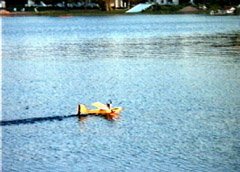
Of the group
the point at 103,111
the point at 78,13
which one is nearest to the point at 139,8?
the point at 78,13

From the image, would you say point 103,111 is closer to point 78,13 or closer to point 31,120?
point 31,120

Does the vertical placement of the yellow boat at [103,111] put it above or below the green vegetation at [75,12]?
above

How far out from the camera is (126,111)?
971 inches

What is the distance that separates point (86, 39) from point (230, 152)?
4372cm

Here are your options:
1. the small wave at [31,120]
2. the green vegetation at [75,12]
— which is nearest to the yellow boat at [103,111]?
the small wave at [31,120]

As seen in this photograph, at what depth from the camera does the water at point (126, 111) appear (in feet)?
61.0

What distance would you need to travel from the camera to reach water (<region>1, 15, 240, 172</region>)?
18578 millimetres

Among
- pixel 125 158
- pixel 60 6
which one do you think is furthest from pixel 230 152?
pixel 60 6

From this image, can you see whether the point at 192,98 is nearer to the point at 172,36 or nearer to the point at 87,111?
the point at 87,111

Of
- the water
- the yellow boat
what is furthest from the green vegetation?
the yellow boat

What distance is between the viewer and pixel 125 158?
1861cm

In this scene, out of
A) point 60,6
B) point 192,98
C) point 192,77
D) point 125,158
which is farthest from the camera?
point 60,6

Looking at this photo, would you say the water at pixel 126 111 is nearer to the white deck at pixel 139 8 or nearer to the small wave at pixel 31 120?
the small wave at pixel 31 120

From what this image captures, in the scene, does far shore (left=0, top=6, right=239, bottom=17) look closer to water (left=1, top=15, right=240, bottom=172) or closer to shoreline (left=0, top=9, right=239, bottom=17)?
shoreline (left=0, top=9, right=239, bottom=17)
